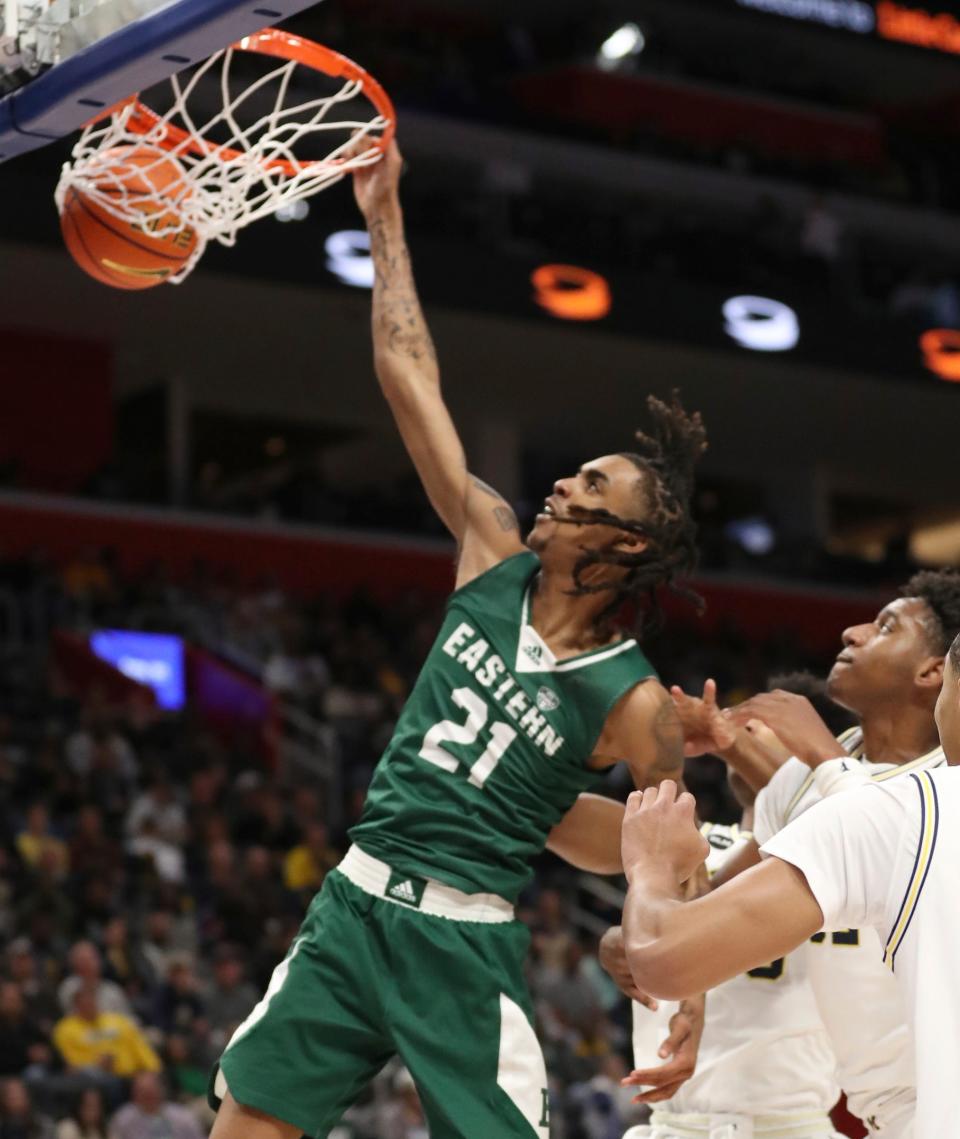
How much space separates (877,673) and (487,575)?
3.04 ft

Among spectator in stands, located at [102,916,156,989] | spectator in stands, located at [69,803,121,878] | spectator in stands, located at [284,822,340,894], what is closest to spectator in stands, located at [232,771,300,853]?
spectator in stands, located at [284,822,340,894]

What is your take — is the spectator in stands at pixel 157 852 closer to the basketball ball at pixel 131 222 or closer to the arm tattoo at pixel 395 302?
the basketball ball at pixel 131 222

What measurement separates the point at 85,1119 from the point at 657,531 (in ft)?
19.6

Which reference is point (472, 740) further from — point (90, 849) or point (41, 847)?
point (90, 849)

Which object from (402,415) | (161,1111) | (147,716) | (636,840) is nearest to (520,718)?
(402,415)

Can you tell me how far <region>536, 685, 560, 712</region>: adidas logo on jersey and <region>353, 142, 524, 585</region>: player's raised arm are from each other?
0.38 meters

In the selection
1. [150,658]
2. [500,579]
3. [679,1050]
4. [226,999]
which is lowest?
[150,658]

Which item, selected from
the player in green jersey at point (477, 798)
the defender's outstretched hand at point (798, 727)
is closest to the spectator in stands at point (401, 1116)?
the player in green jersey at point (477, 798)

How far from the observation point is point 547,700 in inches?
166

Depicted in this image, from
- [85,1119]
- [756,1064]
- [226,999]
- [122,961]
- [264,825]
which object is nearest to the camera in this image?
[756,1064]

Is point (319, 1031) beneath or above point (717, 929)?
beneath

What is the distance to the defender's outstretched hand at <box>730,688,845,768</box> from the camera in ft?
13.2

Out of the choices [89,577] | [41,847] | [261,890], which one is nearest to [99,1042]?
[41,847]

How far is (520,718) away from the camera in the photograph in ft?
13.7
